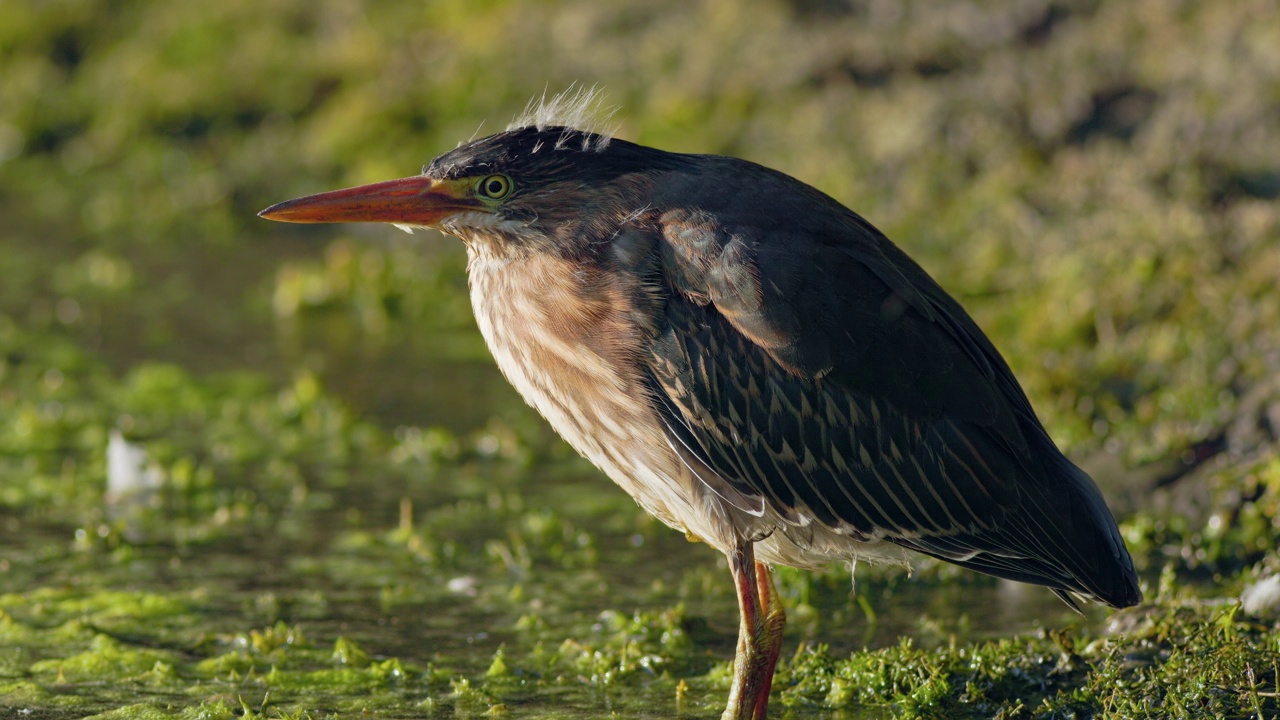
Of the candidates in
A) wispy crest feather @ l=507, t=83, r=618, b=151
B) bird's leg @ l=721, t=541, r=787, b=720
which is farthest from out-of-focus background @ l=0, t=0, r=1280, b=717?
wispy crest feather @ l=507, t=83, r=618, b=151

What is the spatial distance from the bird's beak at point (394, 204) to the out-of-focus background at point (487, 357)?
142 cm

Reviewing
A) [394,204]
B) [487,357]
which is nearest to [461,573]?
[394,204]

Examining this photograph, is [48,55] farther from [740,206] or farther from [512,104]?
[740,206]

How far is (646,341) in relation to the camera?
14.8ft

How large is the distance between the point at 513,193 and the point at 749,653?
1595mm

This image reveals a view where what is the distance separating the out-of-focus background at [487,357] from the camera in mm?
5035

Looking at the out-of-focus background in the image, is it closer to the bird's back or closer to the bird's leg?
the bird's leg

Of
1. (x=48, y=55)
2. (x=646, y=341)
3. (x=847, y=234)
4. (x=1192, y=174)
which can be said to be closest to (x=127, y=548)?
(x=646, y=341)

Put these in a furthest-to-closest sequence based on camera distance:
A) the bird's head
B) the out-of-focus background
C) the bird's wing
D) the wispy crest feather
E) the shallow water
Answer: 1. the shallow water
2. the out-of-focus background
3. the wispy crest feather
4. the bird's head
5. the bird's wing

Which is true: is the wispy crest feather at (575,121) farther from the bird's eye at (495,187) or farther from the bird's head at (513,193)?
the bird's eye at (495,187)

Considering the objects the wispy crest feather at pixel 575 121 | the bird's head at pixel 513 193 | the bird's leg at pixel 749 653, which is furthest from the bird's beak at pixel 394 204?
the bird's leg at pixel 749 653

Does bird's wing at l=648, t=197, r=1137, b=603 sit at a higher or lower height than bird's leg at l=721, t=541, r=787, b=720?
higher

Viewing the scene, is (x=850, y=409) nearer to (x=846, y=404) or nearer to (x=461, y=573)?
(x=846, y=404)

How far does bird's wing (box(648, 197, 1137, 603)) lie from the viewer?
14.8 feet
